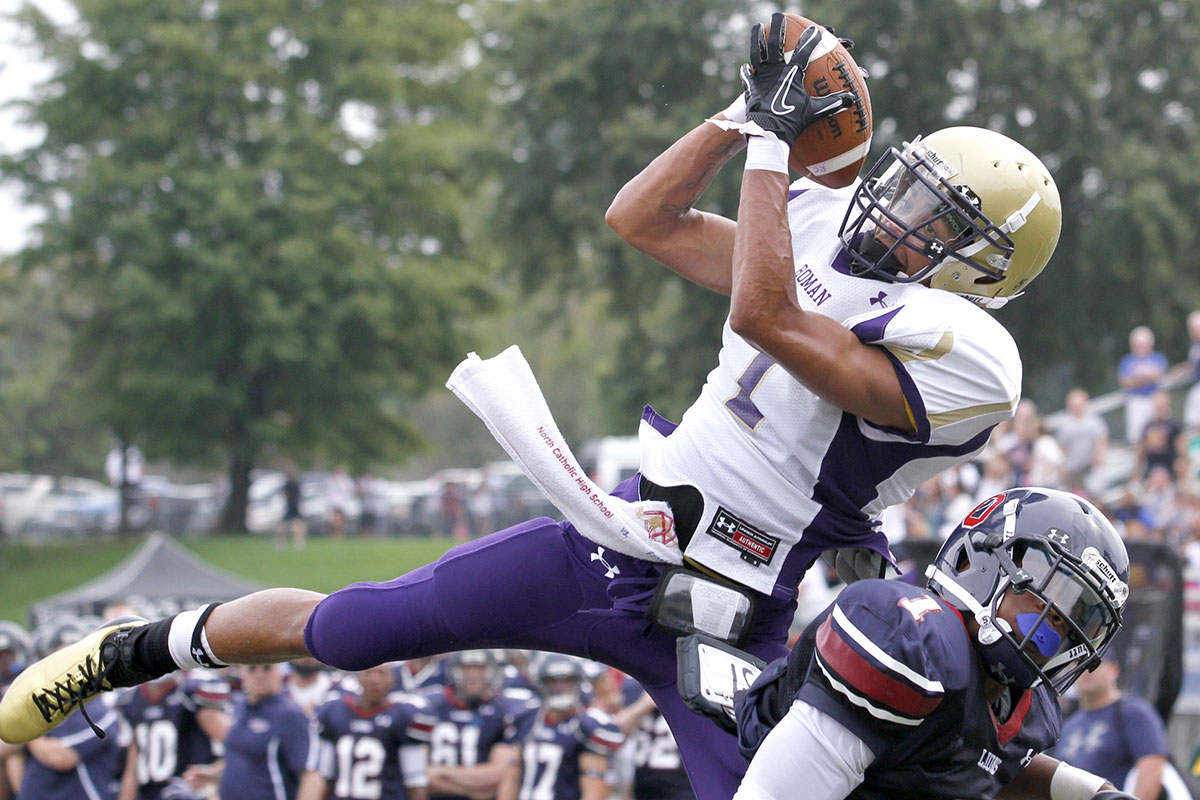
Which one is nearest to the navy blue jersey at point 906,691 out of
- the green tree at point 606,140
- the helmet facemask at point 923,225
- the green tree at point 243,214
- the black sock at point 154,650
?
the helmet facemask at point 923,225

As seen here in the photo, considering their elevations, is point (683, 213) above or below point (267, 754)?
above

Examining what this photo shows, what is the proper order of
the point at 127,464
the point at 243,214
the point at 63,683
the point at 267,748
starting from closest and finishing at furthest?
the point at 63,683 → the point at 267,748 → the point at 243,214 → the point at 127,464

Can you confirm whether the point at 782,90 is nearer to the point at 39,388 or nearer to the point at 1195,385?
the point at 1195,385

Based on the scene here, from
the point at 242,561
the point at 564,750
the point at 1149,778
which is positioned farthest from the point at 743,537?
the point at 242,561

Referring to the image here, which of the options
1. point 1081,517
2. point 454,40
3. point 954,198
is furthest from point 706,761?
point 454,40

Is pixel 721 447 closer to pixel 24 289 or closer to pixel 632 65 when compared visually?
pixel 632 65

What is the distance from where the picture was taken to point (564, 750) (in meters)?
6.81

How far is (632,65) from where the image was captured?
71.2 ft

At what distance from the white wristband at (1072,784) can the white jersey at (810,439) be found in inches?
27.8

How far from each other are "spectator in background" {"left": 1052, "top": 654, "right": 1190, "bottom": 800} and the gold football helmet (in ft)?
10.9

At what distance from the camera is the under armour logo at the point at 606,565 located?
315cm

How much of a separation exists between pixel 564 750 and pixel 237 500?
20.6m

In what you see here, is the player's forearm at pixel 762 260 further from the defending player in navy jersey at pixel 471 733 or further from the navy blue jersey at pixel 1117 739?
the defending player in navy jersey at pixel 471 733

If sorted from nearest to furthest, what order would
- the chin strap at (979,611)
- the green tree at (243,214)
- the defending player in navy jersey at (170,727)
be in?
1. the chin strap at (979,611)
2. the defending player in navy jersey at (170,727)
3. the green tree at (243,214)
